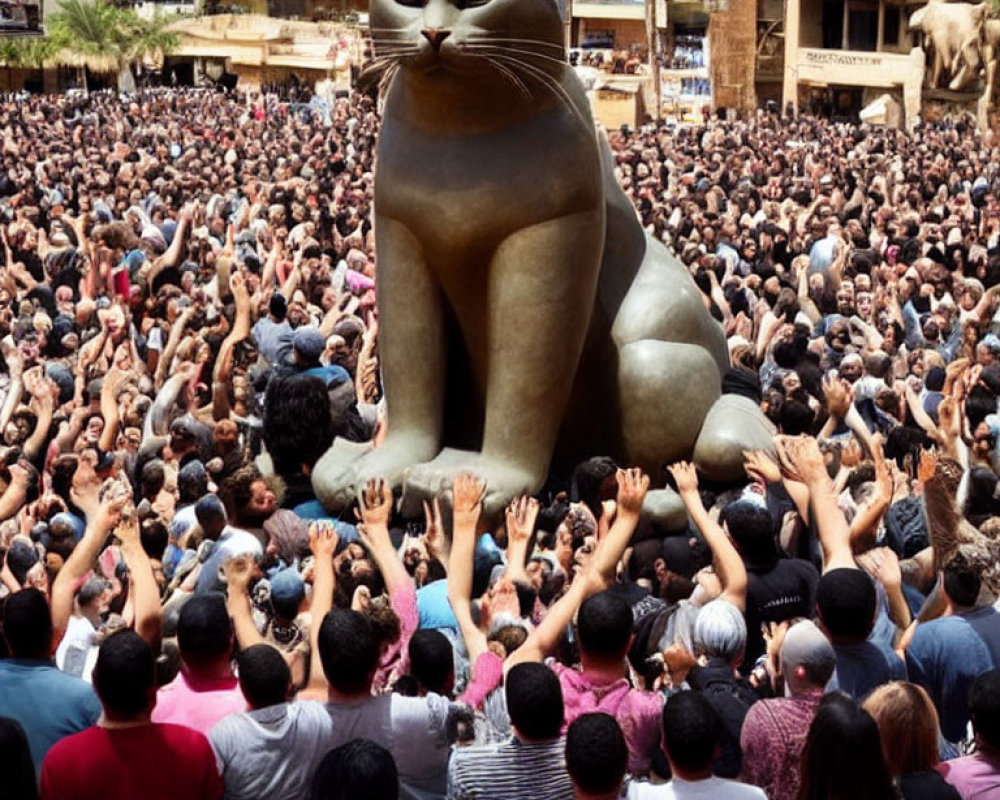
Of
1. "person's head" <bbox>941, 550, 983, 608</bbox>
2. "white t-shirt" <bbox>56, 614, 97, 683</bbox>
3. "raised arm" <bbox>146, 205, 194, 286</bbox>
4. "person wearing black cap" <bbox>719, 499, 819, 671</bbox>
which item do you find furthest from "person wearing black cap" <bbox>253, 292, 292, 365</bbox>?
"person's head" <bbox>941, 550, 983, 608</bbox>

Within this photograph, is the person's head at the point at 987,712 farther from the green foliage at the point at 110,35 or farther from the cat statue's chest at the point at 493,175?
the green foliage at the point at 110,35

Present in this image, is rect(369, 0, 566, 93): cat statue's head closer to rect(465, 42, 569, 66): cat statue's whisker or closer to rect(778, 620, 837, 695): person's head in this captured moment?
rect(465, 42, 569, 66): cat statue's whisker

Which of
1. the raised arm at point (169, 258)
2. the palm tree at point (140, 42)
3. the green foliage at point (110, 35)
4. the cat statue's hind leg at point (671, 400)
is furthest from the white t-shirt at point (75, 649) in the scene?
the palm tree at point (140, 42)

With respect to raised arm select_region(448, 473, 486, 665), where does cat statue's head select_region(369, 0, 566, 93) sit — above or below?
above

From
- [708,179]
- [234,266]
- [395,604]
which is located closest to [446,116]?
[395,604]

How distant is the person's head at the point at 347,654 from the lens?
3.79 m

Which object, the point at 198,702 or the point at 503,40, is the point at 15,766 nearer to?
the point at 198,702

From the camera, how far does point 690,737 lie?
3.55 metres

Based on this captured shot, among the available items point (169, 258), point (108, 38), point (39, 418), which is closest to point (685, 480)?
point (39, 418)

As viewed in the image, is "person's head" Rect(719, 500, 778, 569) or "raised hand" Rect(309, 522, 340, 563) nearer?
"raised hand" Rect(309, 522, 340, 563)

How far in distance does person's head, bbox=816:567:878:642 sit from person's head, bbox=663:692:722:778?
2.31 feet

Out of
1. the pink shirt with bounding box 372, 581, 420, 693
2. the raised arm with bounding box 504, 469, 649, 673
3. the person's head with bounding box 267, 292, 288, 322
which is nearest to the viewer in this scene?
the raised arm with bounding box 504, 469, 649, 673

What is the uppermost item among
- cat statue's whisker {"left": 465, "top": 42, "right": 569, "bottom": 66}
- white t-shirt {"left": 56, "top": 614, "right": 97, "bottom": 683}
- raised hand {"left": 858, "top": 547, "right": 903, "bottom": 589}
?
cat statue's whisker {"left": 465, "top": 42, "right": 569, "bottom": 66}

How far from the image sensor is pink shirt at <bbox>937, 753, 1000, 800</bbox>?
3607 mm
